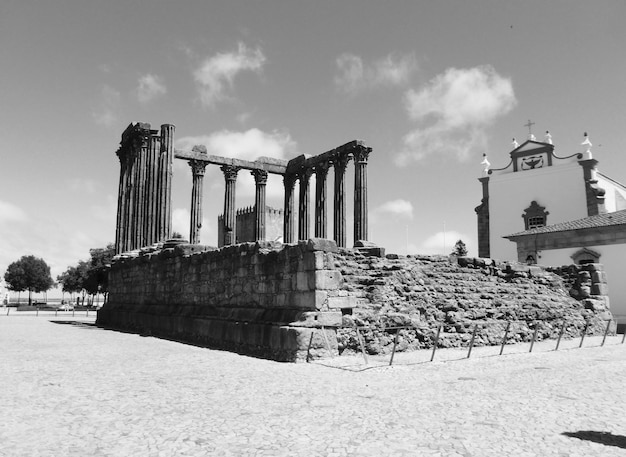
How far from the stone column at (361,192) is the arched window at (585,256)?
32.7ft

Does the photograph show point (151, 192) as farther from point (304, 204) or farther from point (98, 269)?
point (98, 269)

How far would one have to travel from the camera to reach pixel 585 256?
78.9 ft

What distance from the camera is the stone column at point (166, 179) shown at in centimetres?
2256

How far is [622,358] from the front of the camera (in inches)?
408

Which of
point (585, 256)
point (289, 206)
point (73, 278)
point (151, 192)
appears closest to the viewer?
point (151, 192)

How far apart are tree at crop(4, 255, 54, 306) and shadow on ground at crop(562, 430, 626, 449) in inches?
3163

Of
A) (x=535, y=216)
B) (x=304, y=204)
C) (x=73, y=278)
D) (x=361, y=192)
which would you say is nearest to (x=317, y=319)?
(x=361, y=192)

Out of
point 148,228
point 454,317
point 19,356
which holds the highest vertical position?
point 148,228

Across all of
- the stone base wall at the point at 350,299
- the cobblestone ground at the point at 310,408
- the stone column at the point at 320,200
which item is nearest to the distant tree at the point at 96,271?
the stone column at the point at 320,200

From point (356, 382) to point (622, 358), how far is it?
633cm

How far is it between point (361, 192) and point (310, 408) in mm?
19253

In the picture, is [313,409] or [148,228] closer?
[313,409]

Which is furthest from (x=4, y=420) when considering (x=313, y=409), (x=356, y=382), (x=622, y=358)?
(x=622, y=358)

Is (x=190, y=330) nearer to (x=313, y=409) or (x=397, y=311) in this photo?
(x=397, y=311)
